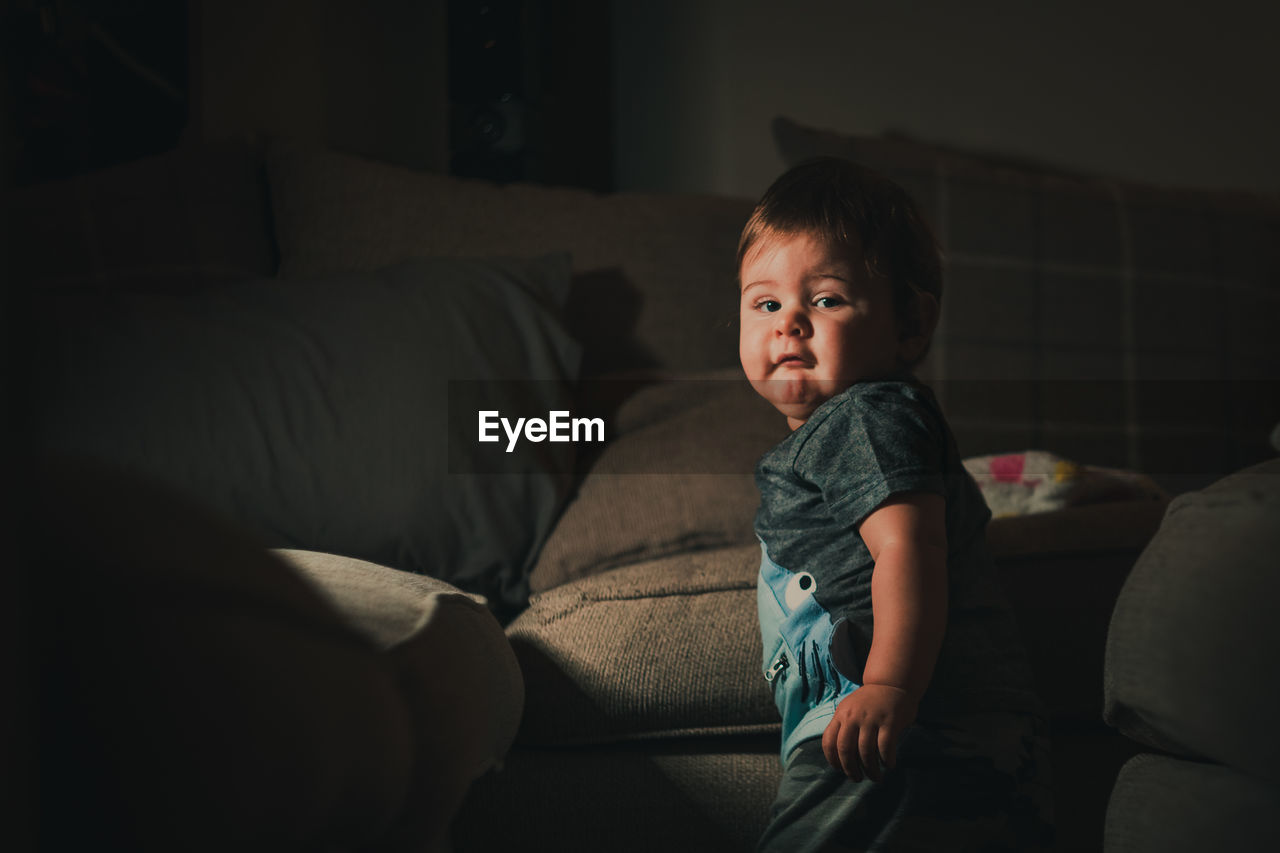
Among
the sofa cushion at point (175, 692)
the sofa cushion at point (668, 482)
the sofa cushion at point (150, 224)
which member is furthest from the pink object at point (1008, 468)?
the sofa cushion at point (150, 224)

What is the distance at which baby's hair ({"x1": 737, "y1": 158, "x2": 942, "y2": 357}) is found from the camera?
0.73m

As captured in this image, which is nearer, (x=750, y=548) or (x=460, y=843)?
(x=460, y=843)

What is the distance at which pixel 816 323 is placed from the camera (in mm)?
730

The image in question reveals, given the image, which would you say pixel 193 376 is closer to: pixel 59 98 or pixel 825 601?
pixel 825 601

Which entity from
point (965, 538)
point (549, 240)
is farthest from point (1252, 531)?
point (549, 240)

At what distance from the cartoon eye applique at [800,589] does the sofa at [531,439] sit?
0.10 metres

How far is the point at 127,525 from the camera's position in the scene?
0.37 metres

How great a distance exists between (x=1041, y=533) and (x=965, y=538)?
214 mm

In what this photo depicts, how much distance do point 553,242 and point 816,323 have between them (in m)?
0.77

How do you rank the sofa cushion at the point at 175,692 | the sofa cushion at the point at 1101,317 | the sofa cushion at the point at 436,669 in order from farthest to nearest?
the sofa cushion at the point at 1101,317
the sofa cushion at the point at 436,669
the sofa cushion at the point at 175,692

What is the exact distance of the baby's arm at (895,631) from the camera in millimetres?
569

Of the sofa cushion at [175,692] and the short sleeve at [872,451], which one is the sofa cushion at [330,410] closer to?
the short sleeve at [872,451]

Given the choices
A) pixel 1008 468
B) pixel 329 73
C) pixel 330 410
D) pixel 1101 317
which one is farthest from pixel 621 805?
pixel 329 73

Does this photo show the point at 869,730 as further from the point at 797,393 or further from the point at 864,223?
the point at 864,223
